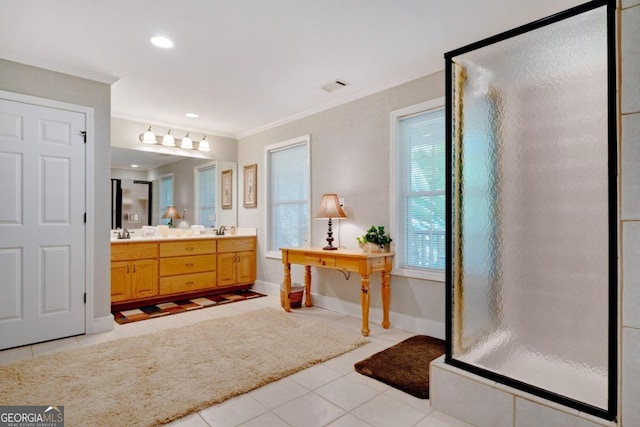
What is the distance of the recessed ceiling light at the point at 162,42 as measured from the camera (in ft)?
8.48

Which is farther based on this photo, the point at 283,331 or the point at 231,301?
the point at 231,301

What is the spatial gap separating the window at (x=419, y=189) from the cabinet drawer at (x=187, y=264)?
268 centimetres

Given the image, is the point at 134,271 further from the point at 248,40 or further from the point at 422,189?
the point at 422,189

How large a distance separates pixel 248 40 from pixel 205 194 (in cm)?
309

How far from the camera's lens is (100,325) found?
10.8ft

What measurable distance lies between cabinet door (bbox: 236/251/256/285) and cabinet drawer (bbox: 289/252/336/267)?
143 centimetres

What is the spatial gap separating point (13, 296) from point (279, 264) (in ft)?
9.12

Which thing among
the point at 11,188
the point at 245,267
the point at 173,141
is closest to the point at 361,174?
the point at 245,267

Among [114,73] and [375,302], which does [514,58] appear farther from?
[114,73]

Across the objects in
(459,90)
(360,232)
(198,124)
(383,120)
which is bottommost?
(360,232)

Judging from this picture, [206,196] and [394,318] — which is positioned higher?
[206,196]

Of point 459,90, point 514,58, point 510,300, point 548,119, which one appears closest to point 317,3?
point 459,90

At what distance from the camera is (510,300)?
165 centimetres

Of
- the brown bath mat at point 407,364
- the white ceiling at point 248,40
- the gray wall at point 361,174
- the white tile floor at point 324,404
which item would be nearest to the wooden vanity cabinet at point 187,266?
the gray wall at point 361,174
